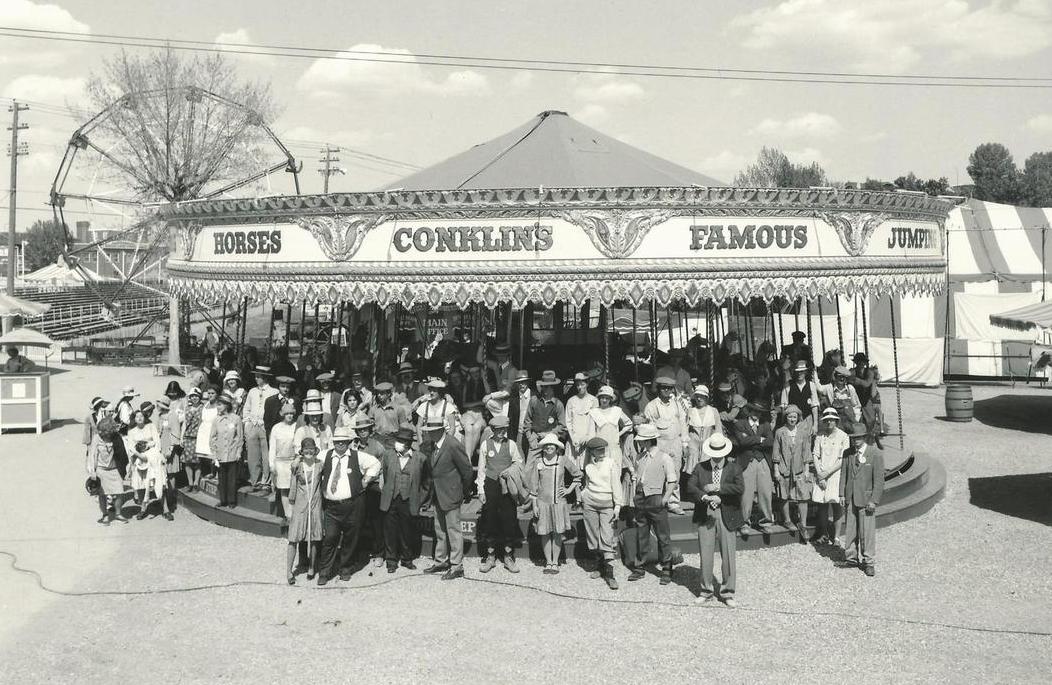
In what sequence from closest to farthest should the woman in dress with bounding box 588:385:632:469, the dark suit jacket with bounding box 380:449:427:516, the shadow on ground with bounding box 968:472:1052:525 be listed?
the dark suit jacket with bounding box 380:449:427:516 → the woman in dress with bounding box 588:385:632:469 → the shadow on ground with bounding box 968:472:1052:525

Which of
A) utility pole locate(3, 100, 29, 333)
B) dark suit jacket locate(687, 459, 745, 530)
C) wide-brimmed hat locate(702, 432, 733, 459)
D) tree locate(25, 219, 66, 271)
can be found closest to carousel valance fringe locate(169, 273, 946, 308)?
wide-brimmed hat locate(702, 432, 733, 459)

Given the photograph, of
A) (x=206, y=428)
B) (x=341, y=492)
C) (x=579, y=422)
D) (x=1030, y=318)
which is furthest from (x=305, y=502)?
(x=1030, y=318)

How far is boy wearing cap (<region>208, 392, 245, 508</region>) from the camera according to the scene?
10.9m

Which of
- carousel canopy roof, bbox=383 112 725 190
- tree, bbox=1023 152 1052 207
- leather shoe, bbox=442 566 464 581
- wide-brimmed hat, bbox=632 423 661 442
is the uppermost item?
tree, bbox=1023 152 1052 207

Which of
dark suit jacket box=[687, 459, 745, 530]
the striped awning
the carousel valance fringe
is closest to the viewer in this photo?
dark suit jacket box=[687, 459, 745, 530]

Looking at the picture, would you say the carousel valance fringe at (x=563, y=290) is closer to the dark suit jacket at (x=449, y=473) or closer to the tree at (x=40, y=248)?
the dark suit jacket at (x=449, y=473)

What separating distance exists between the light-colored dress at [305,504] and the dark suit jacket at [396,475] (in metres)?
0.66

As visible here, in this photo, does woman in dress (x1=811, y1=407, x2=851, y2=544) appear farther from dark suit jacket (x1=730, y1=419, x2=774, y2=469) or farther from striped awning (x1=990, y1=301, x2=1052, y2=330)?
striped awning (x1=990, y1=301, x2=1052, y2=330)

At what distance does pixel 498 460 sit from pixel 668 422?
2074 mm

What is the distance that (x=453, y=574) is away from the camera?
9156 mm

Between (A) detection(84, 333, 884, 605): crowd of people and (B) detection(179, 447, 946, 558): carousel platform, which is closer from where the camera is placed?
(A) detection(84, 333, 884, 605): crowd of people

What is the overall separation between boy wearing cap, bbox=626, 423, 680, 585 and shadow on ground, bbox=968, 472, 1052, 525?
526 cm

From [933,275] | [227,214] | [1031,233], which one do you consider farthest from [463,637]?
[1031,233]

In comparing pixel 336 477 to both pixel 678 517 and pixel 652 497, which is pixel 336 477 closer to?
pixel 652 497
